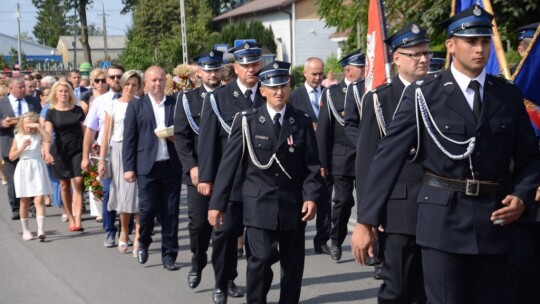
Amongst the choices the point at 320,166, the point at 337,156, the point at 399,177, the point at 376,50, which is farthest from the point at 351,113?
the point at 399,177

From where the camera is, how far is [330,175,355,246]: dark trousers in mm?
9766

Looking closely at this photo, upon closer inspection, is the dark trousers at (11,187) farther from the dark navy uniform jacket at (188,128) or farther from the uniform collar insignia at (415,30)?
the uniform collar insignia at (415,30)

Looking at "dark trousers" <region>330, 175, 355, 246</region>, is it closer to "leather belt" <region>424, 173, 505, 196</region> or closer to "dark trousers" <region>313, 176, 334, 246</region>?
"dark trousers" <region>313, 176, 334, 246</region>

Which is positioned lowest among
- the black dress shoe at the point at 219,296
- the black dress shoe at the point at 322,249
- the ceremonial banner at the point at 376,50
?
the black dress shoe at the point at 322,249

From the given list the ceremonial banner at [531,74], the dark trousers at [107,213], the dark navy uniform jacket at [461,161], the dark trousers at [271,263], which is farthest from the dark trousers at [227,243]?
the dark trousers at [107,213]

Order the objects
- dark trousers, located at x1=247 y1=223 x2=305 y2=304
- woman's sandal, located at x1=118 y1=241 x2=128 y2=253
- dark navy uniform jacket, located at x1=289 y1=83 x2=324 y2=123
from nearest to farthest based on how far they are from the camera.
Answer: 1. dark trousers, located at x1=247 y1=223 x2=305 y2=304
2. woman's sandal, located at x1=118 y1=241 x2=128 y2=253
3. dark navy uniform jacket, located at x1=289 y1=83 x2=324 y2=123

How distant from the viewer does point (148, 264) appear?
9992 millimetres

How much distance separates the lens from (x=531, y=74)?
6820 mm

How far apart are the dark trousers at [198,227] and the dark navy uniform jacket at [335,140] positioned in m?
1.86

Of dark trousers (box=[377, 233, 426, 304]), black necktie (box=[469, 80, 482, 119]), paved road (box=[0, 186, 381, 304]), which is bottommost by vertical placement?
paved road (box=[0, 186, 381, 304])

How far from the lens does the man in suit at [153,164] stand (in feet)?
31.3

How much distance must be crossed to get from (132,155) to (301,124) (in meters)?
3.04

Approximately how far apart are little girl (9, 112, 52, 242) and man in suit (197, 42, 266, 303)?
13.9 feet

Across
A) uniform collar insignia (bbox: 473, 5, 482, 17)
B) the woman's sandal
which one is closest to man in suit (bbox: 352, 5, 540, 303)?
uniform collar insignia (bbox: 473, 5, 482, 17)
